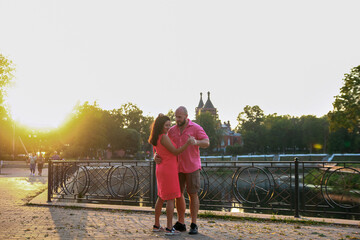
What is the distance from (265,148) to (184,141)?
247 ft

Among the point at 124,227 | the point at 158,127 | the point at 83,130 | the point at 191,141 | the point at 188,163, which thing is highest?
the point at 83,130

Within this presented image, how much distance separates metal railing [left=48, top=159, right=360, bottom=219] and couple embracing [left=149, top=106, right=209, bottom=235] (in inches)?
63.2

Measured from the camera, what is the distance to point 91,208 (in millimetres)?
7445

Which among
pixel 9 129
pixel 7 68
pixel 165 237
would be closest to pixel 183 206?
pixel 165 237

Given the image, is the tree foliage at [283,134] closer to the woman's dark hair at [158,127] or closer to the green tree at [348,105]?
the green tree at [348,105]

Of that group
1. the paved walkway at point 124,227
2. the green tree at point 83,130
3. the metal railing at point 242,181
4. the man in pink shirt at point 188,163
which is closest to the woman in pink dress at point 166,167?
the man in pink shirt at point 188,163

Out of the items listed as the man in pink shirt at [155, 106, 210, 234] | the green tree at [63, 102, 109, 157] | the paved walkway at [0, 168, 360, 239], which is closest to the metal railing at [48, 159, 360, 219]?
the paved walkway at [0, 168, 360, 239]

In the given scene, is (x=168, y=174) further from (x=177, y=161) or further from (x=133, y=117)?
(x=133, y=117)

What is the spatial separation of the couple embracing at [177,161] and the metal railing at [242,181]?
161cm

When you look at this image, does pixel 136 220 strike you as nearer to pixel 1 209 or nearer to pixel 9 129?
pixel 1 209

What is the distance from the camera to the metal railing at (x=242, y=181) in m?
6.78

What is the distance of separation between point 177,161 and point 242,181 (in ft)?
14.3

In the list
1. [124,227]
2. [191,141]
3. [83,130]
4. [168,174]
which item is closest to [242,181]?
[124,227]

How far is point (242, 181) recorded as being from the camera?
29.5 feet
